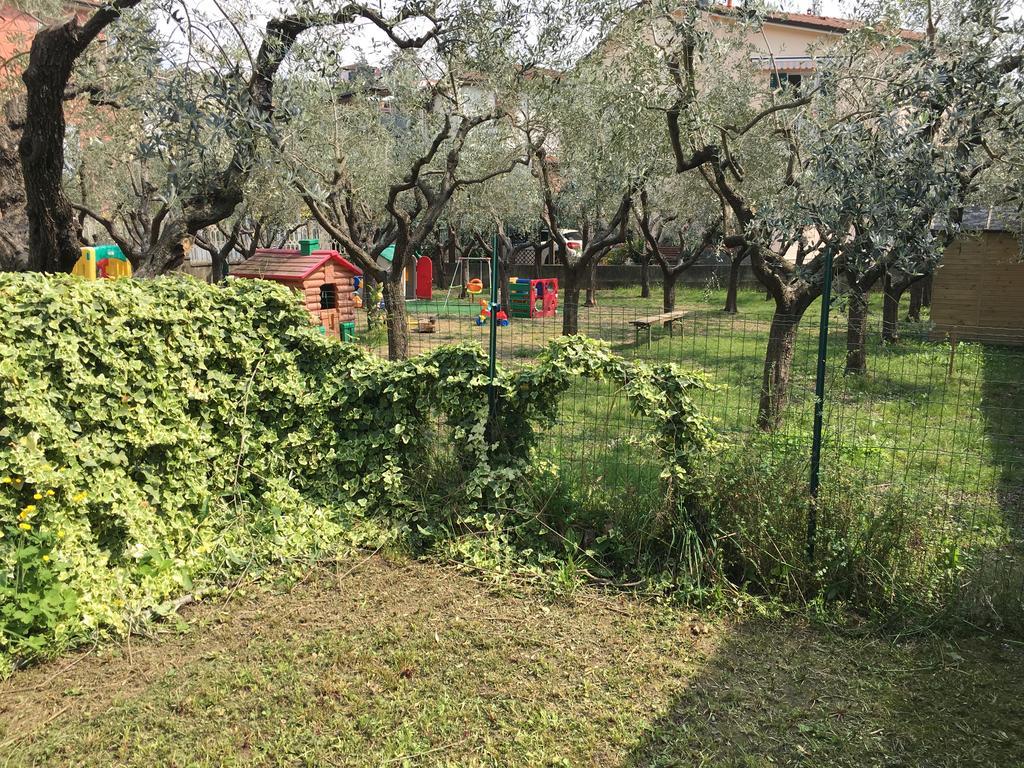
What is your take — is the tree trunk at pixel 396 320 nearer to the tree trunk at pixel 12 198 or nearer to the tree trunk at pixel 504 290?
the tree trunk at pixel 12 198

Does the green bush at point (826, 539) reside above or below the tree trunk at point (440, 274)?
below

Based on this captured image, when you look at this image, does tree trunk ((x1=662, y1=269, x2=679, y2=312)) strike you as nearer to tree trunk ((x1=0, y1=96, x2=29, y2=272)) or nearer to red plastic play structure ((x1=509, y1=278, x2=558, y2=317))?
red plastic play structure ((x1=509, y1=278, x2=558, y2=317))

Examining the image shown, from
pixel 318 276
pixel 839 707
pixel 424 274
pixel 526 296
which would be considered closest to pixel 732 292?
pixel 526 296

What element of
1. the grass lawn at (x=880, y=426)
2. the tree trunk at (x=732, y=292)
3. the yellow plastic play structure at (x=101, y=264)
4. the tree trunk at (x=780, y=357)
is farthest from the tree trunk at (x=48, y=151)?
the tree trunk at (x=732, y=292)

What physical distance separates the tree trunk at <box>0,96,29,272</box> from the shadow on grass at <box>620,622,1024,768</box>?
6754 mm

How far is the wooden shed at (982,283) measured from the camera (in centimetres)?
1506

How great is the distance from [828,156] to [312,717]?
16.6ft

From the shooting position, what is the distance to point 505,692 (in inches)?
144

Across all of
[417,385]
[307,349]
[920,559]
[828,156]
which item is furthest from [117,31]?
[920,559]

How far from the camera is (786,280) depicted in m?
8.01

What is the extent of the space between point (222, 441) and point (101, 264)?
49.6 ft

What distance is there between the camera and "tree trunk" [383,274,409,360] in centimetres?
1138

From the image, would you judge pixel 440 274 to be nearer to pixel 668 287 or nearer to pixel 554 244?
pixel 554 244

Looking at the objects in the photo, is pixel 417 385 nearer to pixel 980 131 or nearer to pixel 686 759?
pixel 686 759
